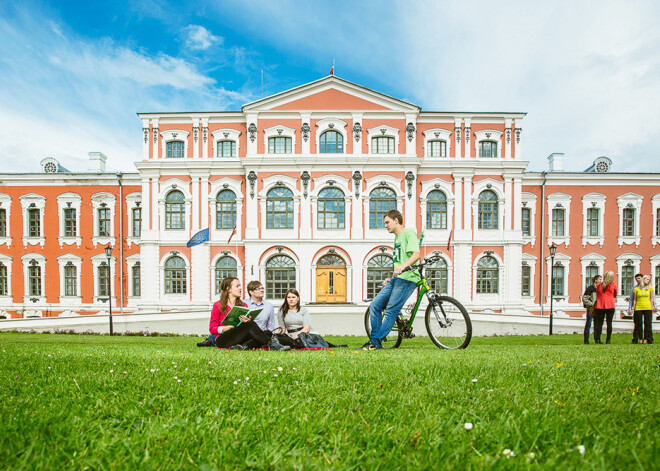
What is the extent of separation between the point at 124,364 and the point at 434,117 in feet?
74.2

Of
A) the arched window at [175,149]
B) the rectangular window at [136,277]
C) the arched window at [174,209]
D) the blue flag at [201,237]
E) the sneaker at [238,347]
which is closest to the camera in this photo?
the sneaker at [238,347]

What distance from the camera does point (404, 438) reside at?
1896 mm

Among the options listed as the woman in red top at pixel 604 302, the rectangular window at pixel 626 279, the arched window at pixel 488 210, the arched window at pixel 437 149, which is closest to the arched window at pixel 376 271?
the arched window at pixel 488 210

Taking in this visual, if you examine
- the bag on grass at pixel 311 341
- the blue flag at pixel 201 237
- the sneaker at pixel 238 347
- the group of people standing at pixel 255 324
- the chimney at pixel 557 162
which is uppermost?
the chimney at pixel 557 162

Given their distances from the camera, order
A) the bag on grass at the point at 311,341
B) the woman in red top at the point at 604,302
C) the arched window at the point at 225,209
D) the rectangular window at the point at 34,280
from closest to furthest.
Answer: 1. the bag on grass at the point at 311,341
2. the woman in red top at the point at 604,302
3. the arched window at the point at 225,209
4. the rectangular window at the point at 34,280

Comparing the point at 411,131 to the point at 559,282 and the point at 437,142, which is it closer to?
the point at 437,142

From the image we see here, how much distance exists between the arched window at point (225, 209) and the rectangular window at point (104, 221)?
8.21 metres

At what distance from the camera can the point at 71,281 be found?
24438 millimetres

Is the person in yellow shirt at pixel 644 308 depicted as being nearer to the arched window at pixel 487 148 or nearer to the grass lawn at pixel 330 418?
the grass lawn at pixel 330 418

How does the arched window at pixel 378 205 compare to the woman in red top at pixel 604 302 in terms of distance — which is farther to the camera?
the arched window at pixel 378 205

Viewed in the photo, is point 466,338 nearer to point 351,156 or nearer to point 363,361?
point 363,361

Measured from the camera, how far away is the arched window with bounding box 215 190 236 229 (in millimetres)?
22953

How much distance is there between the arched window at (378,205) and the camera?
22.3 m

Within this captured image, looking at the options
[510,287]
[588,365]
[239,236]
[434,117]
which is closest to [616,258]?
[510,287]
